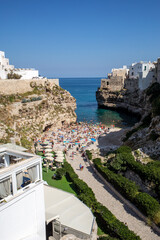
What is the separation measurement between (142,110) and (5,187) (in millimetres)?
44146

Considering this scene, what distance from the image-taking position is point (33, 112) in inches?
1282

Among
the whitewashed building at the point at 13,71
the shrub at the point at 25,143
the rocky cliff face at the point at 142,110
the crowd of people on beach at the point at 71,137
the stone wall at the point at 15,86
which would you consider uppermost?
the whitewashed building at the point at 13,71

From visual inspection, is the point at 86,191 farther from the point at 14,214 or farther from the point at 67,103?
the point at 67,103

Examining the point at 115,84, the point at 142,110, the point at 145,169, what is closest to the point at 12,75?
the point at 142,110

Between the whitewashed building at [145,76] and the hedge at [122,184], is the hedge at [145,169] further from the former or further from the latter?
the whitewashed building at [145,76]

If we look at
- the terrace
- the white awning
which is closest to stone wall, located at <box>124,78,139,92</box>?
the white awning

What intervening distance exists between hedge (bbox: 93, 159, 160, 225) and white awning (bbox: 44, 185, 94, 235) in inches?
165

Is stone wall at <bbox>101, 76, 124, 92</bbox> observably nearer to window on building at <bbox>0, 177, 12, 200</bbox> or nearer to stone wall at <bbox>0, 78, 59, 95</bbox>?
stone wall at <bbox>0, 78, 59, 95</bbox>

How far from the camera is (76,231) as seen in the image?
10.3m

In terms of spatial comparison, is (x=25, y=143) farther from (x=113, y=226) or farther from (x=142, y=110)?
(x=142, y=110)

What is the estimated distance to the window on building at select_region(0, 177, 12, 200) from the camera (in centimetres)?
635

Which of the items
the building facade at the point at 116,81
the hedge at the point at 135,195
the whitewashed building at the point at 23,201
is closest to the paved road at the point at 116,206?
the hedge at the point at 135,195

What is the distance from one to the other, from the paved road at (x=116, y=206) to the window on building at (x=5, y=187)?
9.43 meters

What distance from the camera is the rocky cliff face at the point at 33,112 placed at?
26688mm
